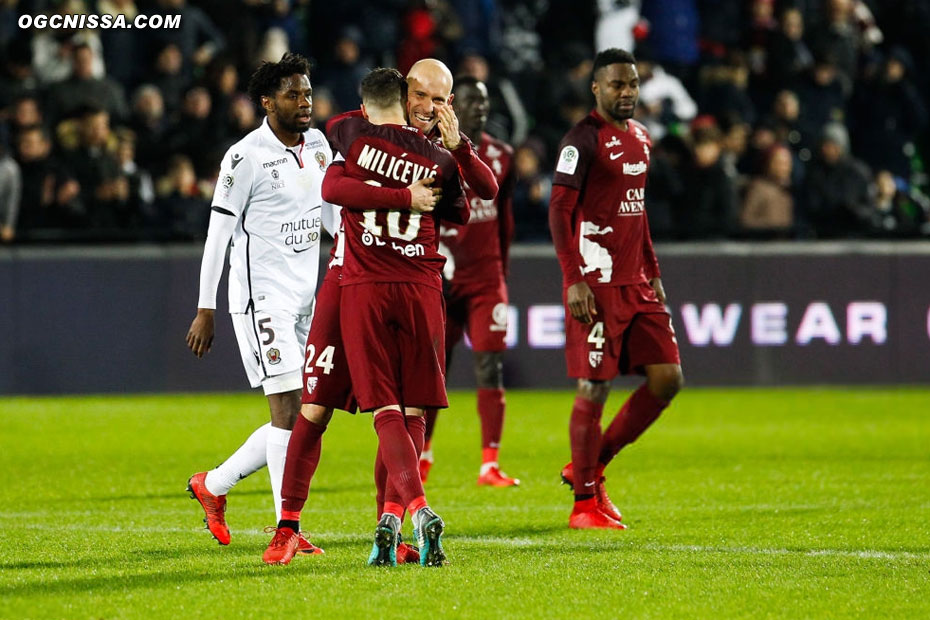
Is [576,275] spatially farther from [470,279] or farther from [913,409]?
[913,409]

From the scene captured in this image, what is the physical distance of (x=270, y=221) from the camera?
7.26m

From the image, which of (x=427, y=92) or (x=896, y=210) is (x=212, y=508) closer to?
(x=427, y=92)

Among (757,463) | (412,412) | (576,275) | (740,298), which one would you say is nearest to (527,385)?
(740,298)

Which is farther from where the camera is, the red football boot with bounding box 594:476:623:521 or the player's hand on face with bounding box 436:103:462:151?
the red football boot with bounding box 594:476:623:521

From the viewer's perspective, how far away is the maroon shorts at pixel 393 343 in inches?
255

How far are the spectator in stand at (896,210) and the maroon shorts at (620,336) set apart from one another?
8343mm

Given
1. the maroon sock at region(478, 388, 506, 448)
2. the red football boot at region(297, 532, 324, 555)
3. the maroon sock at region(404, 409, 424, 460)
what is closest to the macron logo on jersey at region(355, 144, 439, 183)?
the maroon sock at region(404, 409, 424, 460)

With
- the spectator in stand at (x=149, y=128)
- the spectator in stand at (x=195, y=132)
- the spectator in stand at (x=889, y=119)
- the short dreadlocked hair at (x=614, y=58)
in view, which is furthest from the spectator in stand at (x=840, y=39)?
the short dreadlocked hair at (x=614, y=58)

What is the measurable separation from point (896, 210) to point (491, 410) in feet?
27.1

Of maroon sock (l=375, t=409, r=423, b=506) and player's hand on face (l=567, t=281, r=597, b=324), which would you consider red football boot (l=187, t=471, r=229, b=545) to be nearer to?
maroon sock (l=375, t=409, r=423, b=506)

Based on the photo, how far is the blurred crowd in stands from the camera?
50.5ft

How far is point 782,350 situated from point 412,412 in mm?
9483

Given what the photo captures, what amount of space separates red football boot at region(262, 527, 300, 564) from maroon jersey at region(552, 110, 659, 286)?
7.07 feet

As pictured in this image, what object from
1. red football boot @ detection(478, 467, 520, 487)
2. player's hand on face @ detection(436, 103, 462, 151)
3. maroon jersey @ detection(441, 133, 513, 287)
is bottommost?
red football boot @ detection(478, 467, 520, 487)
